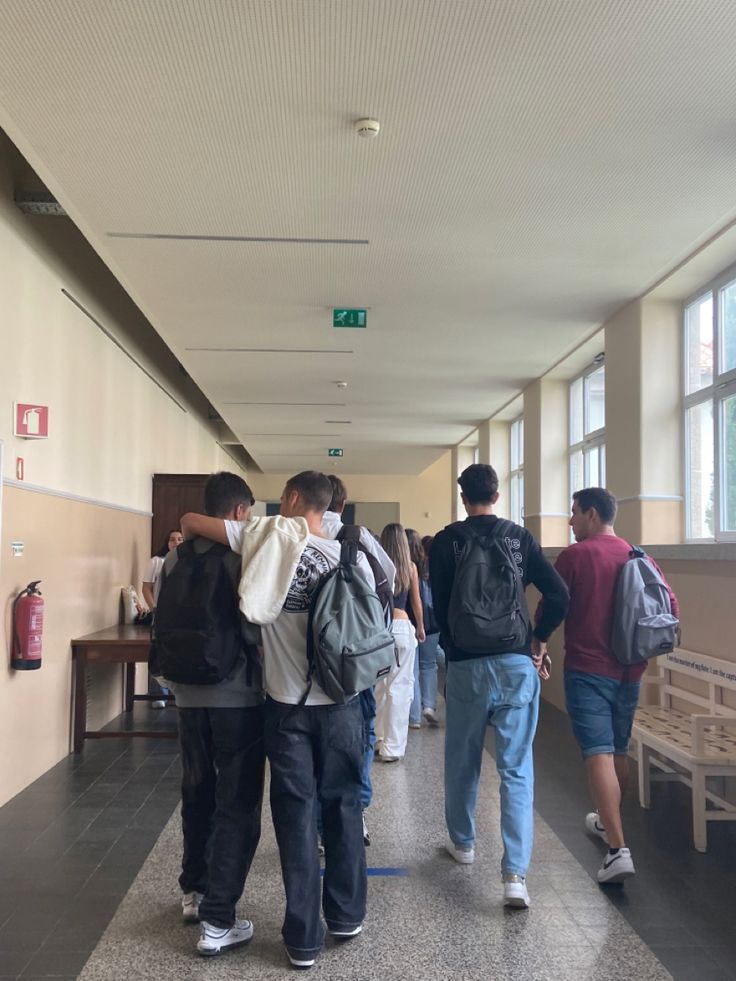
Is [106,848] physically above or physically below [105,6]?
below

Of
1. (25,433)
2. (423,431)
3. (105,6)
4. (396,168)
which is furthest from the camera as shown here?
(423,431)

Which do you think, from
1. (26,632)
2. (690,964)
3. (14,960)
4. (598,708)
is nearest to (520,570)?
(598,708)

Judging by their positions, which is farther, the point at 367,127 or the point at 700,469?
the point at 700,469

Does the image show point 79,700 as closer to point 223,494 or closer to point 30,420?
point 30,420

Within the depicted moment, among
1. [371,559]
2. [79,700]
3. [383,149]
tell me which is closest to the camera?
[371,559]

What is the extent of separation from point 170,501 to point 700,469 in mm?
4775

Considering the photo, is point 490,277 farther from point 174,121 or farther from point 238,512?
point 238,512

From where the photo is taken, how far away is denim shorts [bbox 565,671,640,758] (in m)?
3.52

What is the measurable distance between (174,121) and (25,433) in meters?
2.03

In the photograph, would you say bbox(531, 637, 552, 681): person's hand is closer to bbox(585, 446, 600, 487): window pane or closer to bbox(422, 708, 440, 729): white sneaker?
bbox(422, 708, 440, 729): white sneaker

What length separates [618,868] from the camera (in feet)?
11.1

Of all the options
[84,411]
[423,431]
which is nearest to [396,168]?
[84,411]

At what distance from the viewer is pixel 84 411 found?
19.9 ft

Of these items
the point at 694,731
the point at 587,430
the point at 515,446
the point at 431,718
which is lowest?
the point at 431,718
